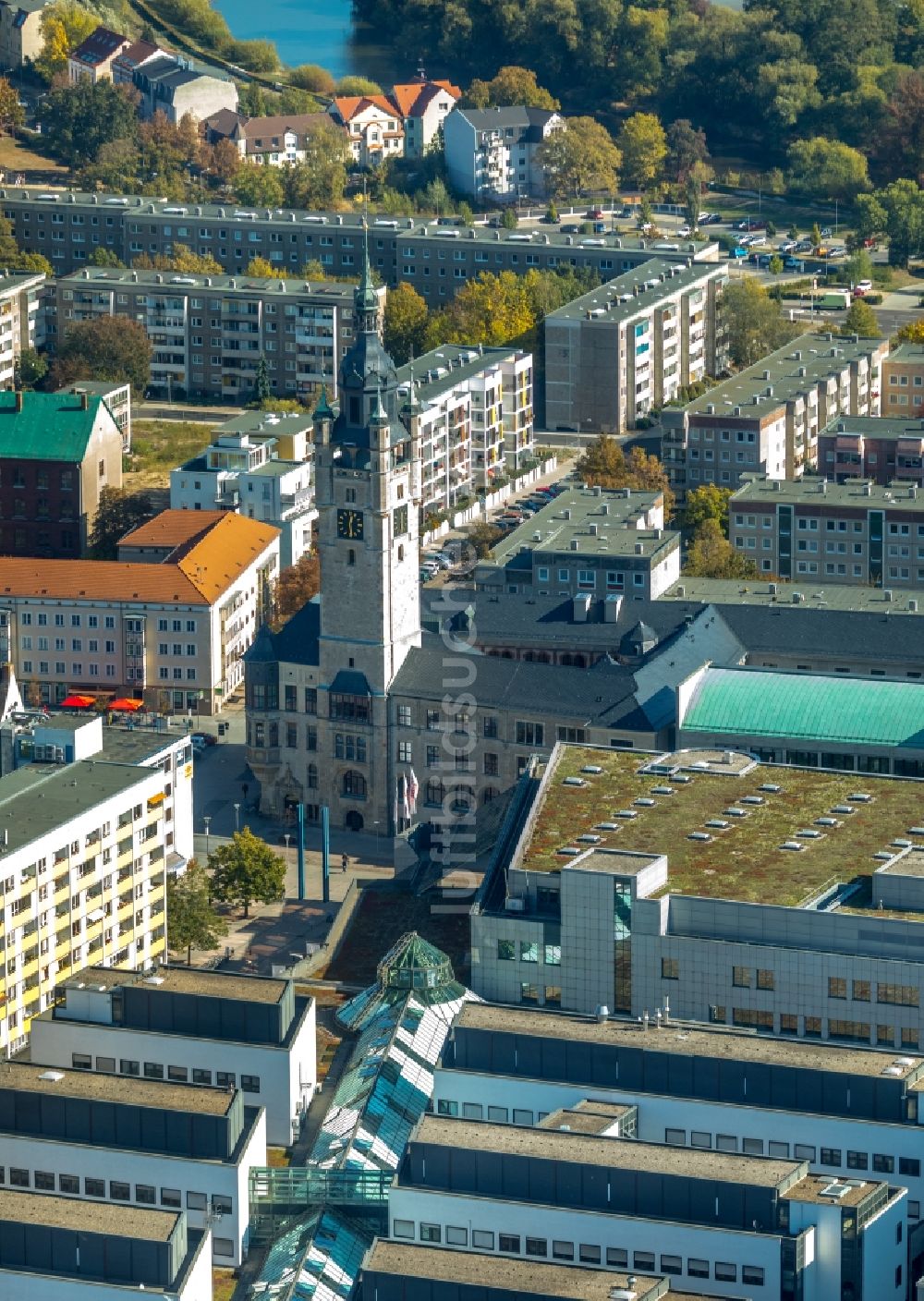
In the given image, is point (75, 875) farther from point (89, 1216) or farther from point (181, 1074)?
point (89, 1216)

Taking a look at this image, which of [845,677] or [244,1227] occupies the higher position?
[845,677]

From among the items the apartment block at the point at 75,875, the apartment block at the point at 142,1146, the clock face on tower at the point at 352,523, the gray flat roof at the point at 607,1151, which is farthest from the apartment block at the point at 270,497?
the gray flat roof at the point at 607,1151

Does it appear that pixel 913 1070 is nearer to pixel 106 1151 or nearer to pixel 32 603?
pixel 106 1151

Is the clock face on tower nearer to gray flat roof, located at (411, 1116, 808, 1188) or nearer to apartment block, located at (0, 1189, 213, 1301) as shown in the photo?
gray flat roof, located at (411, 1116, 808, 1188)


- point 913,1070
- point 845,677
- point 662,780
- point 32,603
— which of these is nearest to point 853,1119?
point 913,1070

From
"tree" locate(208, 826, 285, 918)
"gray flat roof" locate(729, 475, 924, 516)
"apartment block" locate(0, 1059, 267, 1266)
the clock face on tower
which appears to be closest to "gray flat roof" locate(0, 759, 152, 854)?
"tree" locate(208, 826, 285, 918)

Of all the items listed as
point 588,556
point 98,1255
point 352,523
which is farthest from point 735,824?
point 588,556
